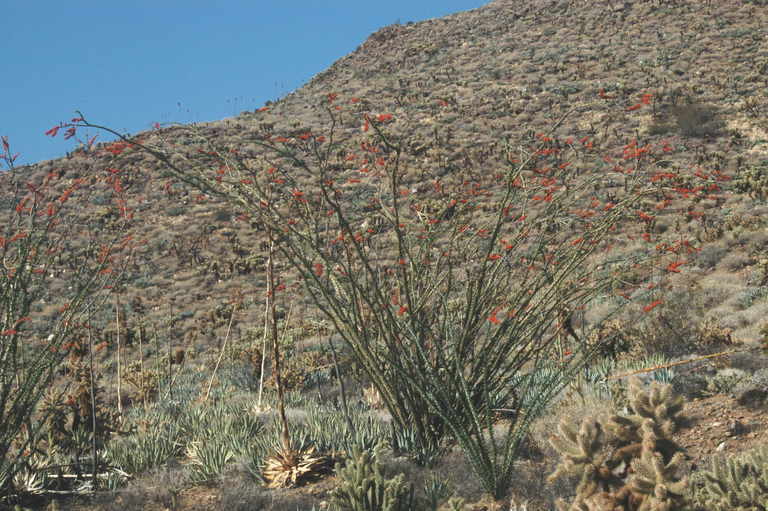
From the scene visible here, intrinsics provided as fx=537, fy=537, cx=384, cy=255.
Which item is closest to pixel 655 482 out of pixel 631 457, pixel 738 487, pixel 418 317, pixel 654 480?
pixel 654 480

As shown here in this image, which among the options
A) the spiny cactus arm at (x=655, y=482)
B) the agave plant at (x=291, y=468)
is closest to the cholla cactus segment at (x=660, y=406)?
the spiny cactus arm at (x=655, y=482)

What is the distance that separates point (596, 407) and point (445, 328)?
179cm

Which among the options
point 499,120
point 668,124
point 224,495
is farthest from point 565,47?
point 224,495

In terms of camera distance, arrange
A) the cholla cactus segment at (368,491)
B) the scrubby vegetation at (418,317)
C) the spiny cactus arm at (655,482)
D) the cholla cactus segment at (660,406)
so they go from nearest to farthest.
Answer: the spiny cactus arm at (655,482), the cholla cactus segment at (660,406), the cholla cactus segment at (368,491), the scrubby vegetation at (418,317)

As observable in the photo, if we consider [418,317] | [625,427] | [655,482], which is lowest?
[655,482]

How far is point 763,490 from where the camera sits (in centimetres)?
267

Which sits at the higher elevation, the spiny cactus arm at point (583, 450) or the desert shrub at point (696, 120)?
the desert shrub at point (696, 120)

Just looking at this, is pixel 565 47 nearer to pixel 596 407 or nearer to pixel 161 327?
pixel 161 327

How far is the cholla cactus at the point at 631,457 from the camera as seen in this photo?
199cm

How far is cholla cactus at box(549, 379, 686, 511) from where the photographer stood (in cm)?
199

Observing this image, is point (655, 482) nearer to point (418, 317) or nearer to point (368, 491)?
point (368, 491)

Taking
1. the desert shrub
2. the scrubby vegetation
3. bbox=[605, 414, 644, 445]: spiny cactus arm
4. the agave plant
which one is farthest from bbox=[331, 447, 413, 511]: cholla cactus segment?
the desert shrub

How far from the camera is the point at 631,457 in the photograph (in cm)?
218

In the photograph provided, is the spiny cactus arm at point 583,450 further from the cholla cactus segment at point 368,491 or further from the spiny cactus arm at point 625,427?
the cholla cactus segment at point 368,491
